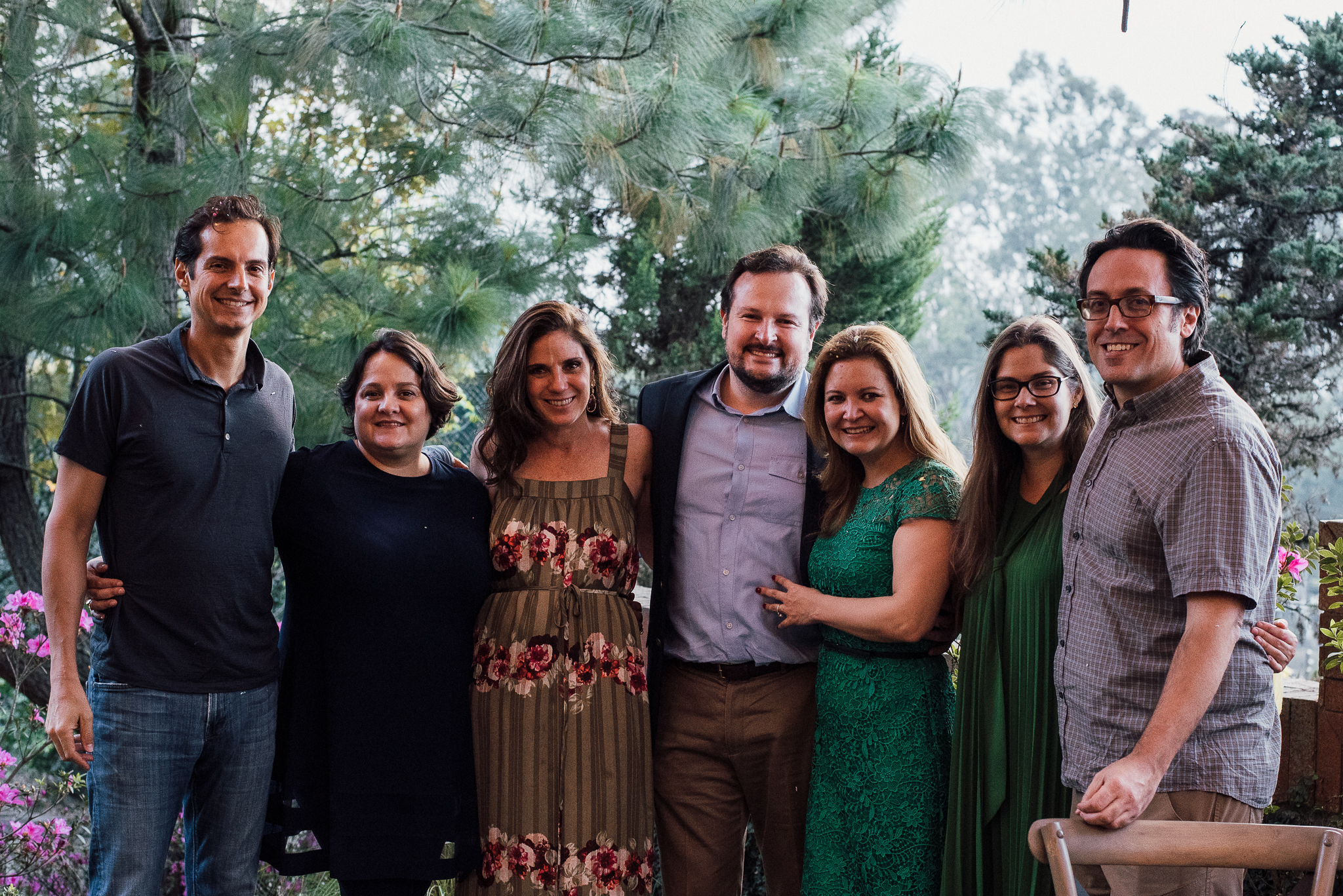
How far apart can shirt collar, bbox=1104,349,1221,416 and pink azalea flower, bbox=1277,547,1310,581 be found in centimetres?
151

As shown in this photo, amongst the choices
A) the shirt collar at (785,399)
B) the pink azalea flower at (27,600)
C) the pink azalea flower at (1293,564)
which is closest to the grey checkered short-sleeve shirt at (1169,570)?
the shirt collar at (785,399)

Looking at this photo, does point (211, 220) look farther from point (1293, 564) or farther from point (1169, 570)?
point (1293, 564)

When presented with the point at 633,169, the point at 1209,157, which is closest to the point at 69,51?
the point at 633,169

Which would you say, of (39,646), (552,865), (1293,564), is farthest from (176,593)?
(1293,564)

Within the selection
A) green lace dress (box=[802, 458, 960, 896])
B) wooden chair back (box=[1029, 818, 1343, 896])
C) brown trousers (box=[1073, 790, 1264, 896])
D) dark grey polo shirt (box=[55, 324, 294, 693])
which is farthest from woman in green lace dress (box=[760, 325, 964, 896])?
dark grey polo shirt (box=[55, 324, 294, 693])

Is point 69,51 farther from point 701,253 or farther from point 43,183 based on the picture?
point 701,253

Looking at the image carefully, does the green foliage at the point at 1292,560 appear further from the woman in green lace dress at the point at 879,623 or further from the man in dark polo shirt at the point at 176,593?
the man in dark polo shirt at the point at 176,593

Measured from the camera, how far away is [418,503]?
7.28ft

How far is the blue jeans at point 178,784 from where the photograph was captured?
201cm

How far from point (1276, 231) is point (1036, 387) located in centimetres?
532

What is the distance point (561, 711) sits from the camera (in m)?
2.17

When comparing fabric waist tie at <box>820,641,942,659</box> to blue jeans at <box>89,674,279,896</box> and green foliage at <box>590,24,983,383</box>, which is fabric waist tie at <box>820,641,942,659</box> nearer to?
blue jeans at <box>89,674,279,896</box>

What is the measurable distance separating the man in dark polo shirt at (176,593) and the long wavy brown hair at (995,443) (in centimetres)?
137

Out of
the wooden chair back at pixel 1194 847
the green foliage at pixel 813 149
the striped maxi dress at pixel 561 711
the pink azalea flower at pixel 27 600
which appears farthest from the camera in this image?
the green foliage at pixel 813 149
